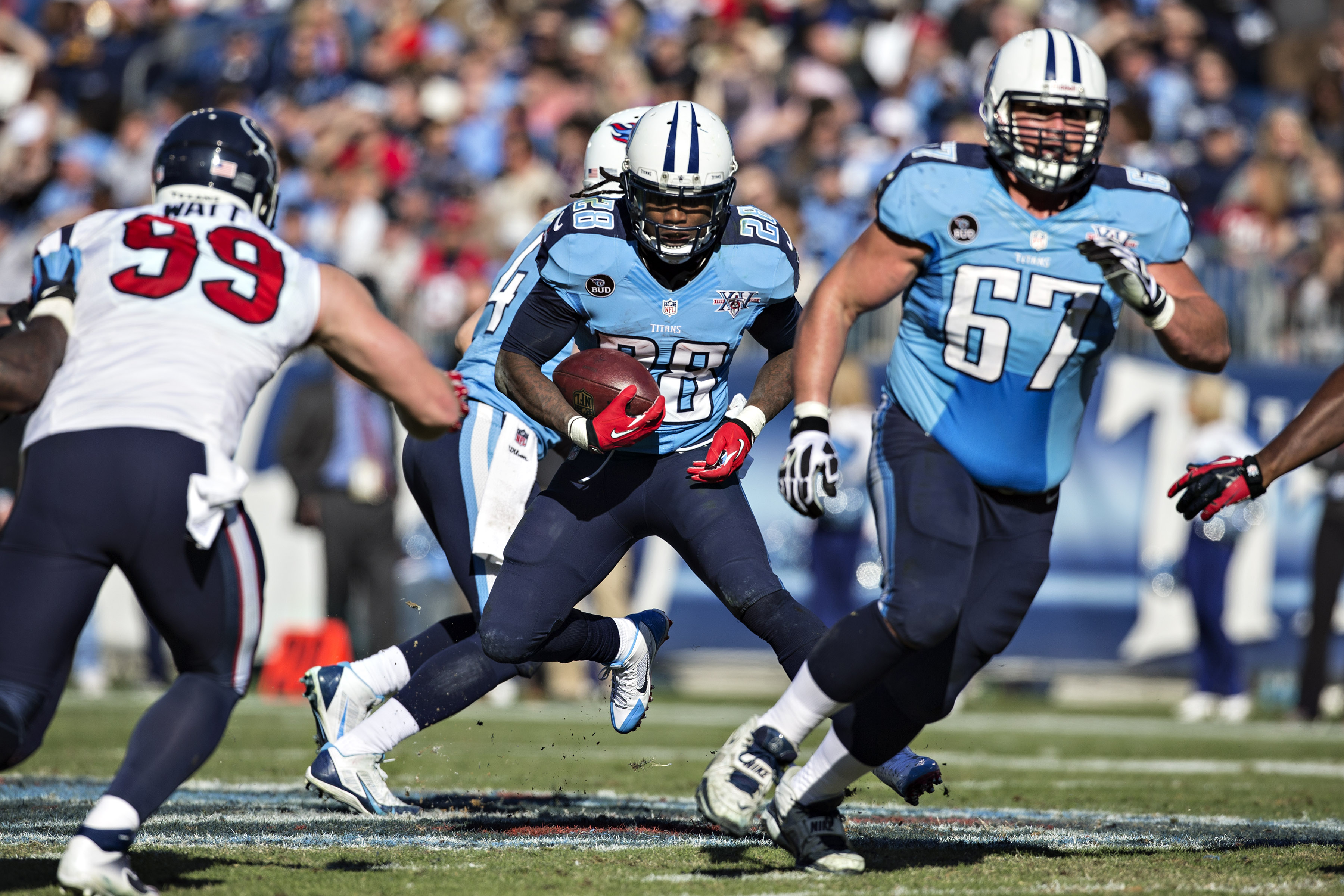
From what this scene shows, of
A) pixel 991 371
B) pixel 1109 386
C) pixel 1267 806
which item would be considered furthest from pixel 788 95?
pixel 991 371

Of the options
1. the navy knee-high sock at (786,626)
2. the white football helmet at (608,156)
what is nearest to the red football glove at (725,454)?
the navy knee-high sock at (786,626)

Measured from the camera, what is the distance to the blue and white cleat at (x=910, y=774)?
14.3ft

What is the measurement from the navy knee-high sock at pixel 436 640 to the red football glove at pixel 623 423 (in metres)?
1.06

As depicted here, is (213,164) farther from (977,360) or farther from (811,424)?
(977,360)

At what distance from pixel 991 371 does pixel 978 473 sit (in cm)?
26

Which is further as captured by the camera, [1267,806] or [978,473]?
[1267,806]

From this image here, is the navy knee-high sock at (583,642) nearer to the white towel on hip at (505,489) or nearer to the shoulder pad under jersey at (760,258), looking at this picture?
the white towel on hip at (505,489)

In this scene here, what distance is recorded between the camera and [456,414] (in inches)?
153

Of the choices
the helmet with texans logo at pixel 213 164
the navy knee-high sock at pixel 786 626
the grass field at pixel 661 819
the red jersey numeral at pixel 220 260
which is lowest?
the grass field at pixel 661 819

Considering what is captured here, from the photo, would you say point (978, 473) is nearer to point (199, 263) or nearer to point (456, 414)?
point (456, 414)

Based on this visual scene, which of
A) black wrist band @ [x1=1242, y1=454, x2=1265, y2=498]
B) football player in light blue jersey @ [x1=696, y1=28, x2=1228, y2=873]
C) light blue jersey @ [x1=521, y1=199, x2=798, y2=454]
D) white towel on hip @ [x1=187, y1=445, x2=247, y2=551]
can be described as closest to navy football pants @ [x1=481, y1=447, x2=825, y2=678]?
light blue jersey @ [x1=521, y1=199, x2=798, y2=454]

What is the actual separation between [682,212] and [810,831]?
5.74ft

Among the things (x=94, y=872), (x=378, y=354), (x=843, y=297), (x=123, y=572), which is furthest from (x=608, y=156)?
(x=94, y=872)

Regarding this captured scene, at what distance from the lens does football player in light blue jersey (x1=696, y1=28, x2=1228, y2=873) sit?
3.95m
